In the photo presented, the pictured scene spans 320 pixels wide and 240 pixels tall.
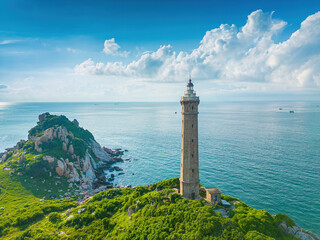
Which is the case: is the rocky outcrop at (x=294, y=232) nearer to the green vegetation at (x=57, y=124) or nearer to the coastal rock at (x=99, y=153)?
the coastal rock at (x=99, y=153)

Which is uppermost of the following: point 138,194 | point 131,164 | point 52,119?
point 52,119

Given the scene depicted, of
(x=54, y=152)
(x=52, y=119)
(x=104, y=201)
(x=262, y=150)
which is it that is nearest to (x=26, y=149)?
(x=54, y=152)

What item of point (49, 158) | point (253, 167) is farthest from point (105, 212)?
point (253, 167)

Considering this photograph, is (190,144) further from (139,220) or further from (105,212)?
(105,212)

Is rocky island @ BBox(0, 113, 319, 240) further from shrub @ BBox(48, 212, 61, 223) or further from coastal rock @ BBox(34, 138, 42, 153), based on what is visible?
coastal rock @ BBox(34, 138, 42, 153)

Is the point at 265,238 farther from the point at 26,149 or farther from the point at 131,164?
the point at 26,149

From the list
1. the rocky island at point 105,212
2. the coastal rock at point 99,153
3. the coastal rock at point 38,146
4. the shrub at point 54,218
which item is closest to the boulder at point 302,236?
the rocky island at point 105,212

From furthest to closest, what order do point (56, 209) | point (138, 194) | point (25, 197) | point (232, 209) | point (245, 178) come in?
point (245, 178) < point (25, 197) < point (56, 209) < point (138, 194) < point (232, 209)
